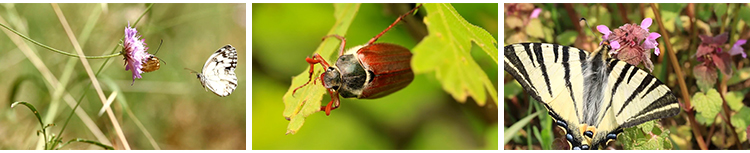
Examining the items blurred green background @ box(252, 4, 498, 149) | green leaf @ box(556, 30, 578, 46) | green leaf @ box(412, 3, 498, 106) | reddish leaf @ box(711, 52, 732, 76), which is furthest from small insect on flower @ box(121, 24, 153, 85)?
reddish leaf @ box(711, 52, 732, 76)

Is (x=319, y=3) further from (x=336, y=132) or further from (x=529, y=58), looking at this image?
(x=529, y=58)

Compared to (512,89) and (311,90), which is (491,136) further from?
(311,90)

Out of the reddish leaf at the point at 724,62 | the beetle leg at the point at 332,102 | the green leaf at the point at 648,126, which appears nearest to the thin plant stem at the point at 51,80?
the beetle leg at the point at 332,102

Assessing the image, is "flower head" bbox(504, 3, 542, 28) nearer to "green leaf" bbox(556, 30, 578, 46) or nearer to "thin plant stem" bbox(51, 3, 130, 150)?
"green leaf" bbox(556, 30, 578, 46)

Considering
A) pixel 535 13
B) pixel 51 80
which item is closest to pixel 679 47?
pixel 535 13

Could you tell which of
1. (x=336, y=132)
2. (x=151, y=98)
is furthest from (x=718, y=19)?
(x=151, y=98)

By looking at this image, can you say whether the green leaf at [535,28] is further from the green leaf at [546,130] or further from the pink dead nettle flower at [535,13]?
the green leaf at [546,130]

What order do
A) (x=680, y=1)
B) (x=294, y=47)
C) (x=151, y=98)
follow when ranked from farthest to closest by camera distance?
1. (x=151, y=98)
2. (x=294, y=47)
3. (x=680, y=1)
